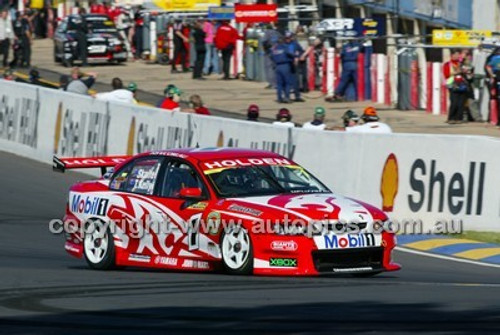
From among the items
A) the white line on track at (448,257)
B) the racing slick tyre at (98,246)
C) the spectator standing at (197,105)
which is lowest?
the white line on track at (448,257)

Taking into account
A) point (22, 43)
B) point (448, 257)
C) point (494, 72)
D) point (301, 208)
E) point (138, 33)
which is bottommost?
point (448, 257)

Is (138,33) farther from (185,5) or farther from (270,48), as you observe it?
(270,48)

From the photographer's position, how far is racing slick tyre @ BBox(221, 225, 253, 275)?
44.5 feet

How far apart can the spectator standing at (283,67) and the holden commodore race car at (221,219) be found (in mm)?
17122

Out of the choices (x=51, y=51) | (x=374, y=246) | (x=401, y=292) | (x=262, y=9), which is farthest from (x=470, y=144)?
(x=51, y=51)

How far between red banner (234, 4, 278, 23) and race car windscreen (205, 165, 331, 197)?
75.7ft

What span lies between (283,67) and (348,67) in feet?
5.03

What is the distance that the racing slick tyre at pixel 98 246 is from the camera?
14992 mm

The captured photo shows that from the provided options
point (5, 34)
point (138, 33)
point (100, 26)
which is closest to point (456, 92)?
point (100, 26)

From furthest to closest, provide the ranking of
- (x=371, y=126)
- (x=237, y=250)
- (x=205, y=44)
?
(x=205, y=44)
(x=371, y=126)
(x=237, y=250)

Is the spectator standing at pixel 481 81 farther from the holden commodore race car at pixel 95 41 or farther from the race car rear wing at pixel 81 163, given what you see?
the holden commodore race car at pixel 95 41

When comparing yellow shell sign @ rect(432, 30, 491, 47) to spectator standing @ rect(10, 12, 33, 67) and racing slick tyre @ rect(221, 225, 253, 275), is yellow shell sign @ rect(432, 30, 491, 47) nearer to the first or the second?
racing slick tyre @ rect(221, 225, 253, 275)

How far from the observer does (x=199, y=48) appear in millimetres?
38312

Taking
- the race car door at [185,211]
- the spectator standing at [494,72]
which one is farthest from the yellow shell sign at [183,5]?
the race car door at [185,211]
